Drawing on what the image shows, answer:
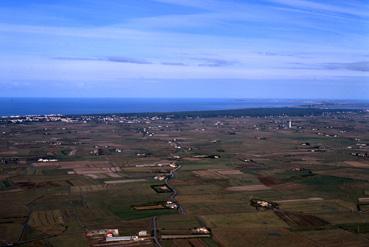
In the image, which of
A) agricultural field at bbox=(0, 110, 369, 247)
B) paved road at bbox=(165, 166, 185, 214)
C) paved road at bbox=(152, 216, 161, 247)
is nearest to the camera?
paved road at bbox=(152, 216, 161, 247)

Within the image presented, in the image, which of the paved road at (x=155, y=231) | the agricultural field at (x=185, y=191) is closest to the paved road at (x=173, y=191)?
the agricultural field at (x=185, y=191)

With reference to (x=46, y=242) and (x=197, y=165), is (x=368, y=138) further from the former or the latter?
(x=46, y=242)

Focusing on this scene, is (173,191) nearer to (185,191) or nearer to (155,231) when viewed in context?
(185,191)

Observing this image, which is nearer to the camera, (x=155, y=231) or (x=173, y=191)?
(x=155, y=231)

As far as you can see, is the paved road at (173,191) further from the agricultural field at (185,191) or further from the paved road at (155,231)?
the paved road at (155,231)

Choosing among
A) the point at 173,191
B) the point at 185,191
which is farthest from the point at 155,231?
the point at 185,191

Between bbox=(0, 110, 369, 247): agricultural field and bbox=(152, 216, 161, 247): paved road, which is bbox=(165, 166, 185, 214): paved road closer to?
bbox=(0, 110, 369, 247): agricultural field

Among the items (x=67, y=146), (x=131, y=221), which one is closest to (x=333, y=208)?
(x=131, y=221)

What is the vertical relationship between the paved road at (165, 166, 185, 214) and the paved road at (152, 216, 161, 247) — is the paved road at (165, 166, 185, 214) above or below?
above

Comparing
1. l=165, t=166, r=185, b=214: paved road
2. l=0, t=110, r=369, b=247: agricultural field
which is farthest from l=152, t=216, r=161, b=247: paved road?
l=165, t=166, r=185, b=214: paved road
